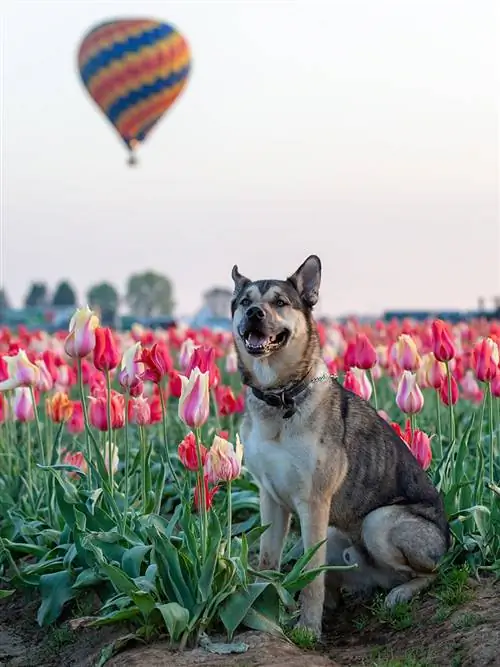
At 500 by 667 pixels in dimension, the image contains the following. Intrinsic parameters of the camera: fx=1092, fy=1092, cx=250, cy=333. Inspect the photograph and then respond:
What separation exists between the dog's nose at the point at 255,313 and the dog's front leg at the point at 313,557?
1163 mm

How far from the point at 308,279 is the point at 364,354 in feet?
3.99

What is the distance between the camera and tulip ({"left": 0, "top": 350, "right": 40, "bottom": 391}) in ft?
24.7

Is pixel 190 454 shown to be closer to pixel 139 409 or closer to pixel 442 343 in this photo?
pixel 139 409

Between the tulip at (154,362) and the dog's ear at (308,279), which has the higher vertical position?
the dog's ear at (308,279)

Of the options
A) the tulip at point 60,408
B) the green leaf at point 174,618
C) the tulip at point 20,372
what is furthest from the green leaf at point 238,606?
the tulip at point 60,408

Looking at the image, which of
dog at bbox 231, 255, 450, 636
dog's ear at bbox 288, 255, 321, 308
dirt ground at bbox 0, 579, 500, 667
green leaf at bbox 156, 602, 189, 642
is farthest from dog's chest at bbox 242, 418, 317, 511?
green leaf at bbox 156, 602, 189, 642

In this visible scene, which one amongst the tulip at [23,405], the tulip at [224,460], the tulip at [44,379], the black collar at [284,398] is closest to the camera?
the tulip at [224,460]

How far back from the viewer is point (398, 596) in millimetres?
6742

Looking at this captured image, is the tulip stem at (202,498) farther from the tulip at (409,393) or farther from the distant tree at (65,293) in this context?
the distant tree at (65,293)

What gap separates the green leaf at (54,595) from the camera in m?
6.98

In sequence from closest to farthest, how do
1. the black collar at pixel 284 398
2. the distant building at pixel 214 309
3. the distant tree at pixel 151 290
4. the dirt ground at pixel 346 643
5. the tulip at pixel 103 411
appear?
the dirt ground at pixel 346 643 → the black collar at pixel 284 398 → the tulip at pixel 103 411 → the distant building at pixel 214 309 → the distant tree at pixel 151 290

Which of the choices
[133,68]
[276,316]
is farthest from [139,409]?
[133,68]

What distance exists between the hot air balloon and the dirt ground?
114ft

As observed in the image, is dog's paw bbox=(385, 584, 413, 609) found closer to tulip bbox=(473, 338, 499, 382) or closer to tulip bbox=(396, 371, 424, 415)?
tulip bbox=(396, 371, 424, 415)
